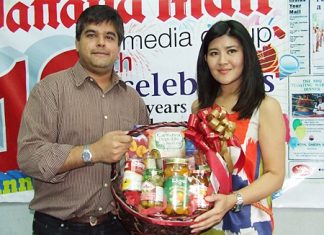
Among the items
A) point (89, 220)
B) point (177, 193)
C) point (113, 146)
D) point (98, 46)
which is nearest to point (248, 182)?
point (177, 193)

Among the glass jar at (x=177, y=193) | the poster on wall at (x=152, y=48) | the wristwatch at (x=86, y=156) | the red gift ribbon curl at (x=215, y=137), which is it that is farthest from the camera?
the poster on wall at (x=152, y=48)

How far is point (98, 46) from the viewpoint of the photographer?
1.46 m

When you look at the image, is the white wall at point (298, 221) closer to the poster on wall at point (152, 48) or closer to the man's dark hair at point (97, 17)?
the poster on wall at point (152, 48)

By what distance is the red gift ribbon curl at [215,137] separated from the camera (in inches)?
47.1

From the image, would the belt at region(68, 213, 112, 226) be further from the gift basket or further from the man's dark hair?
the man's dark hair

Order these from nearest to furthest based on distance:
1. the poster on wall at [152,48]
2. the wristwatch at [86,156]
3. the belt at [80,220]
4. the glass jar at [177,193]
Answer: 1. the glass jar at [177,193]
2. the wristwatch at [86,156]
3. the belt at [80,220]
4. the poster on wall at [152,48]

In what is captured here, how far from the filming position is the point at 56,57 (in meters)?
2.08

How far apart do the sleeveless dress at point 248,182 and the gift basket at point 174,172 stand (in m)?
0.05

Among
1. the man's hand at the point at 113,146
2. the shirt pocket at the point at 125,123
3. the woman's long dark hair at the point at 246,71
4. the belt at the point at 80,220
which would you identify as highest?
Answer: the woman's long dark hair at the point at 246,71

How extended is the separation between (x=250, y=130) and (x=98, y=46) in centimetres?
58

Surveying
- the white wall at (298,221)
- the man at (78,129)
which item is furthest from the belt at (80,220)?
the white wall at (298,221)

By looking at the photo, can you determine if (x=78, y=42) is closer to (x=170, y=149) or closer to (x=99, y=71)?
(x=99, y=71)

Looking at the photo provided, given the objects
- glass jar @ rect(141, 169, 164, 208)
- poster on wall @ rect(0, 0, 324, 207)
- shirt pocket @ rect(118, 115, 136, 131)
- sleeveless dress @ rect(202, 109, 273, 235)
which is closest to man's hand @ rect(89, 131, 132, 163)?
glass jar @ rect(141, 169, 164, 208)

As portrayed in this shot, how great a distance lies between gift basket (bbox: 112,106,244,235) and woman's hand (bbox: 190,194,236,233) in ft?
0.05
